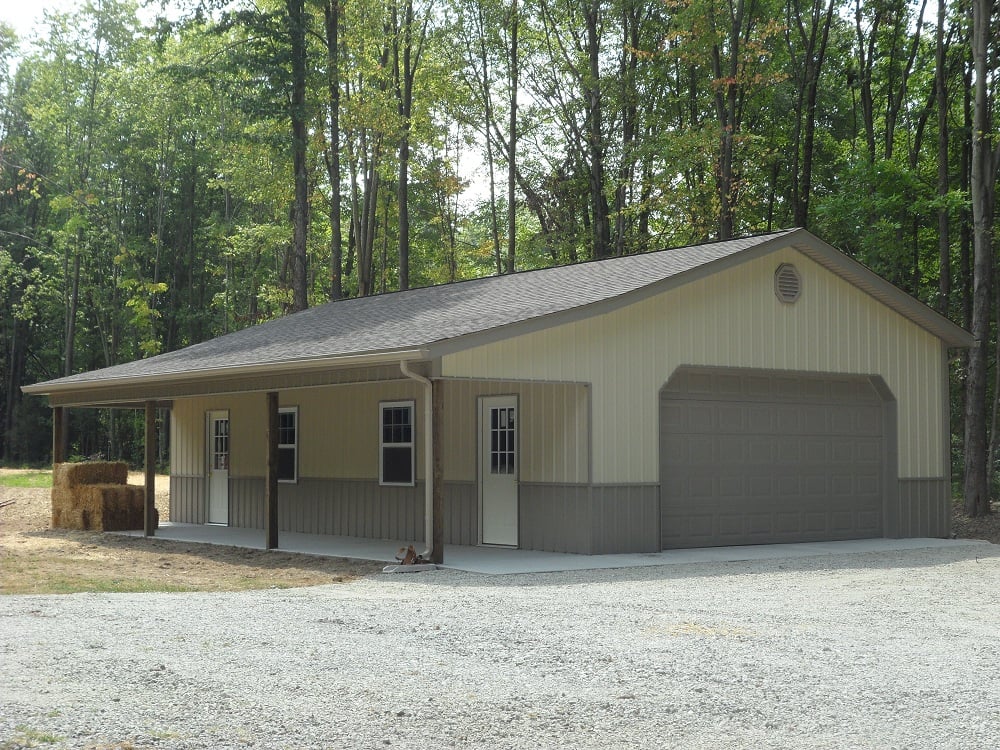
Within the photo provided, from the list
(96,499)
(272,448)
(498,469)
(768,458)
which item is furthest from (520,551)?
(96,499)

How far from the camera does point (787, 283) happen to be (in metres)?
15.9

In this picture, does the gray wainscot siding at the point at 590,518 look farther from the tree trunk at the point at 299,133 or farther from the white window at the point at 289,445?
the tree trunk at the point at 299,133

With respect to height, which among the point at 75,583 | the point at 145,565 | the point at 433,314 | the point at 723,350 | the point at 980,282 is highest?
the point at 980,282

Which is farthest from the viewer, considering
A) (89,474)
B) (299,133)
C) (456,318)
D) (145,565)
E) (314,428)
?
(299,133)

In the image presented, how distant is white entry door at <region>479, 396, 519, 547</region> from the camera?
14977mm

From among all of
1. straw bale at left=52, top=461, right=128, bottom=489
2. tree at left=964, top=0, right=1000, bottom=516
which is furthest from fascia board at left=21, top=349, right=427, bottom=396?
tree at left=964, top=0, right=1000, bottom=516

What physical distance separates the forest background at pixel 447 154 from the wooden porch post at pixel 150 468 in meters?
3.63

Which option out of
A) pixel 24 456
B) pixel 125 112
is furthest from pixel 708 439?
pixel 24 456

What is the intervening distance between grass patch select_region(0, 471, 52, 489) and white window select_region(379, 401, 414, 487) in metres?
15.4

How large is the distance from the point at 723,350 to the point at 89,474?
10.4 metres

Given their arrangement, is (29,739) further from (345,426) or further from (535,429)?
(345,426)

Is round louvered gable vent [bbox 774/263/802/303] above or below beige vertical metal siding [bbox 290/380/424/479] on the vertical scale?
above

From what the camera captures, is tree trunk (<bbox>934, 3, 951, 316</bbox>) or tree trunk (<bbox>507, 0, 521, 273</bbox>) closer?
tree trunk (<bbox>934, 3, 951, 316</bbox>)

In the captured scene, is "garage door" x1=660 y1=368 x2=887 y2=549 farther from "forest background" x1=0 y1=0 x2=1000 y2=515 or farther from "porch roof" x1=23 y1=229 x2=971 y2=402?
"forest background" x1=0 y1=0 x2=1000 y2=515
